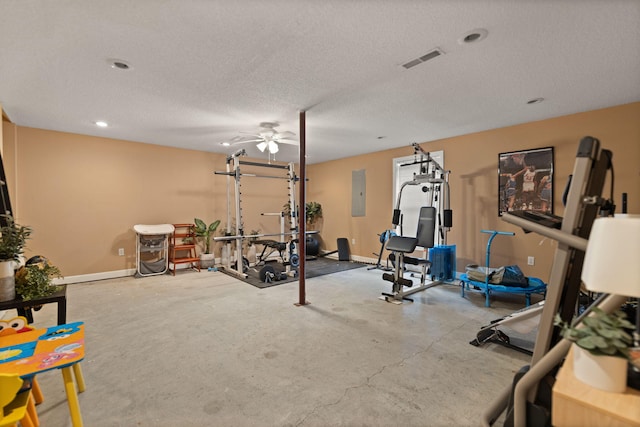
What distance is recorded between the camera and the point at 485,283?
11.8 feet

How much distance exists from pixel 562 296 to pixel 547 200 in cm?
320

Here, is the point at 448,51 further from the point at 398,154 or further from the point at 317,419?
the point at 398,154

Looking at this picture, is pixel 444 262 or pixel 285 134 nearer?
pixel 444 262

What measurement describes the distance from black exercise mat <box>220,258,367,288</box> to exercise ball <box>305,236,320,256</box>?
0.69ft

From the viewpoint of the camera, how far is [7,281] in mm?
1988

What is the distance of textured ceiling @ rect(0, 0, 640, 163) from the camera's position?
187 cm

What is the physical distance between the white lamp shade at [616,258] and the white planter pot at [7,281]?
3.28 m

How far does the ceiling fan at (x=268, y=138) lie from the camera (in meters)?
4.47

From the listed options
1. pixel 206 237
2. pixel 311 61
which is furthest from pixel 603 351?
pixel 206 237

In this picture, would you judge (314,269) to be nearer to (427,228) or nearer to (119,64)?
(427,228)

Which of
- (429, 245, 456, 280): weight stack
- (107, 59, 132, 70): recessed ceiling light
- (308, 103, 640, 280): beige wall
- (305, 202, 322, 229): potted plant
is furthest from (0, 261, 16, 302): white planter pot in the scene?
(305, 202, 322, 229): potted plant

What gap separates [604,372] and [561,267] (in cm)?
49

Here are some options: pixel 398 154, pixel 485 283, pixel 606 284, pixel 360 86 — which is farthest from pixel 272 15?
pixel 398 154

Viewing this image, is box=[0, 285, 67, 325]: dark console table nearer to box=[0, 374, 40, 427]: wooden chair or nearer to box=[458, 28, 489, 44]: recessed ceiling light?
box=[0, 374, 40, 427]: wooden chair
